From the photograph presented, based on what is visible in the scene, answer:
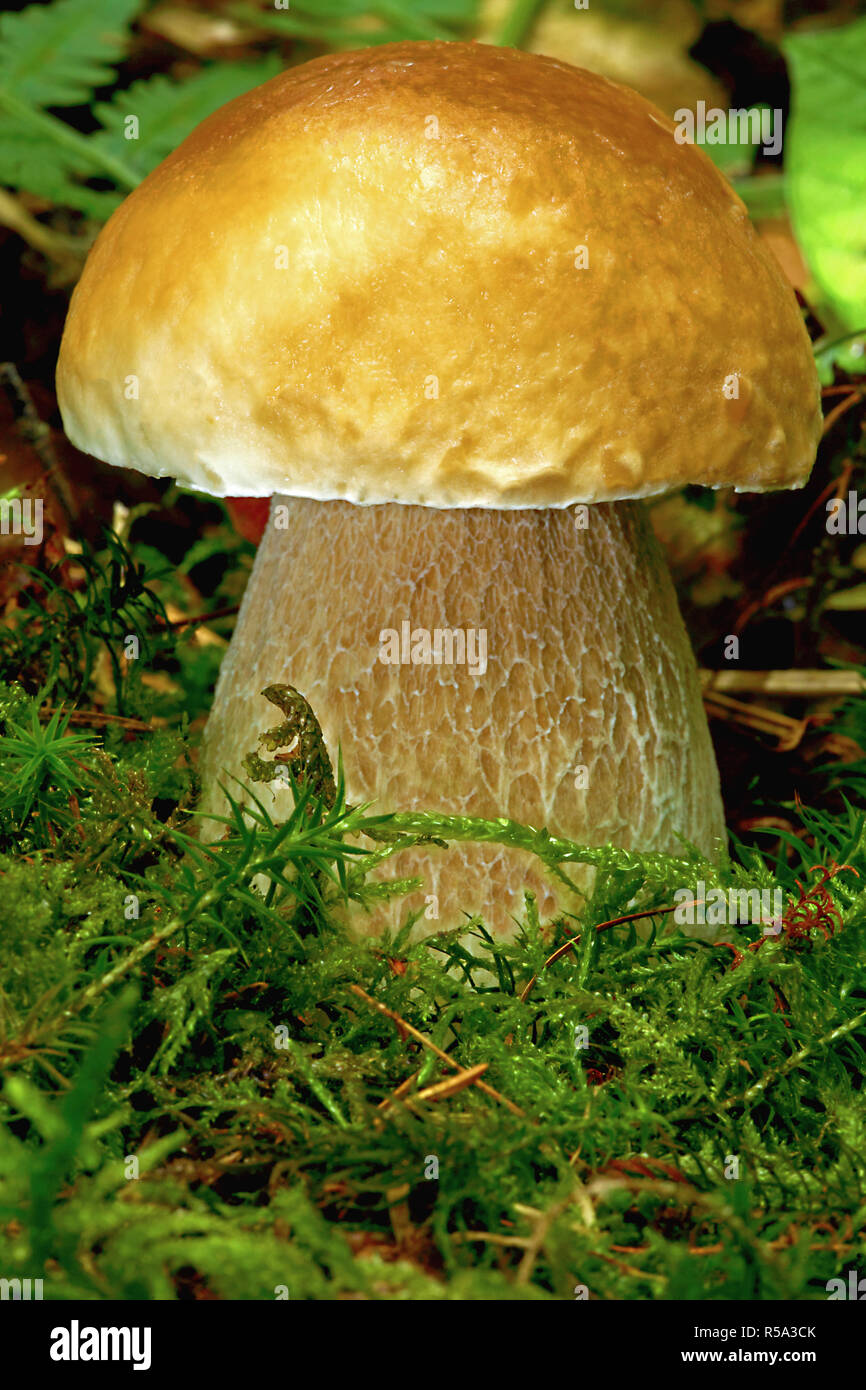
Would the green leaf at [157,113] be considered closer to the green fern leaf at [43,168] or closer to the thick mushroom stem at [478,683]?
the green fern leaf at [43,168]

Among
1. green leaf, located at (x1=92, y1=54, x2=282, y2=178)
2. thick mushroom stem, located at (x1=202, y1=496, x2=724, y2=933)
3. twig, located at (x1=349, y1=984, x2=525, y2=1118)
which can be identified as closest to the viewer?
twig, located at (x1=349, y1=984, x2=525, y2=1118)

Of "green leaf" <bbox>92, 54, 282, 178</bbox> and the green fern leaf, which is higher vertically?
"green leaf" <bbox>92, 54, 282, 178</bbox>

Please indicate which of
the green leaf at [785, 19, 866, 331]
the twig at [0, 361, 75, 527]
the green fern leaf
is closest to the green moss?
the twig at [0, 361, 75, 527]

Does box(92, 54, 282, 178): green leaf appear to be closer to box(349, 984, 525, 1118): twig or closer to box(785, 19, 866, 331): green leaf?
box(785, 19, 866, 331): green leaf

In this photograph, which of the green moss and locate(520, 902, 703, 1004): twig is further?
locate(520, 902, 703, 1004): twig
